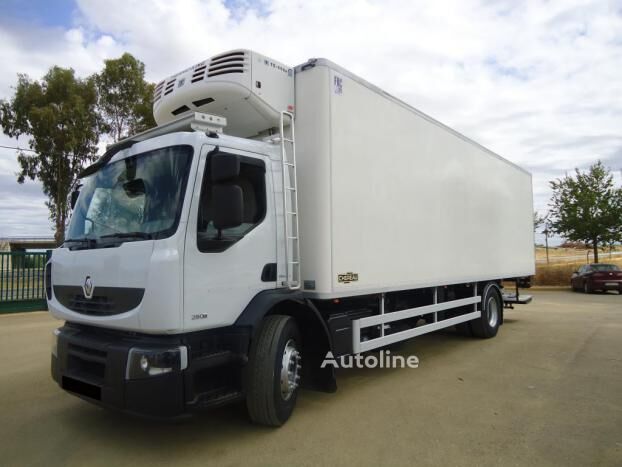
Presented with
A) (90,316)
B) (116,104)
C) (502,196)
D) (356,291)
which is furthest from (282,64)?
(116,104)

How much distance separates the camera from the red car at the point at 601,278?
1808 cm

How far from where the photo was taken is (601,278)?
18281mm

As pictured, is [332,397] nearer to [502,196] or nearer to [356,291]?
[356,291]

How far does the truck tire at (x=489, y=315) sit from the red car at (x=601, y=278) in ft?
40.8

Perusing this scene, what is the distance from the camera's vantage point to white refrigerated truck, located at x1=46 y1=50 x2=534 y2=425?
3291mm

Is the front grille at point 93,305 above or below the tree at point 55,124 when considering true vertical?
below

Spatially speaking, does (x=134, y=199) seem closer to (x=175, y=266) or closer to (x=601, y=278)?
(x=175, y=266)

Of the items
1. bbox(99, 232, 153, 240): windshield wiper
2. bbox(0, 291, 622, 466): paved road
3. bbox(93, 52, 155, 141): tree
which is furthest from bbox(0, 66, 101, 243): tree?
bbox(99, 232, 153, 240): windshield wiper

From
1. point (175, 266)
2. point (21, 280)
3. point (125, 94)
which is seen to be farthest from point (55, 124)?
point (175, 266)

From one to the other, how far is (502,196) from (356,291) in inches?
209

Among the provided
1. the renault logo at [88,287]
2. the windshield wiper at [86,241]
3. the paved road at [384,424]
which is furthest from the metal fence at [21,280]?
the renault logo at [88,287]

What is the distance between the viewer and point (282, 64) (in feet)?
15.1

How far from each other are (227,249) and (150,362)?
3.45ft

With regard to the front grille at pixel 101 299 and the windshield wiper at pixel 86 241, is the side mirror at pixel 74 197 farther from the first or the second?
the front grille at pixel 101 299
